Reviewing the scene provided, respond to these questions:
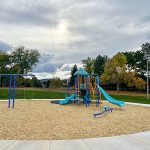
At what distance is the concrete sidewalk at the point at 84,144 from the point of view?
5894 mm

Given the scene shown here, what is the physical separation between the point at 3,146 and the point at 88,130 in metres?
3.15

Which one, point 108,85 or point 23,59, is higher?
point 23,59

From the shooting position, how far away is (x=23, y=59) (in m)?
60.2

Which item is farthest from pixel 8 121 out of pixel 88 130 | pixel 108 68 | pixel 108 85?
pixel 108 85

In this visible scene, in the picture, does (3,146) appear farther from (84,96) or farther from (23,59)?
(23,59)

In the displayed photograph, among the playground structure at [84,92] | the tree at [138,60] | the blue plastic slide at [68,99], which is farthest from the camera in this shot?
the tree at [138,60]

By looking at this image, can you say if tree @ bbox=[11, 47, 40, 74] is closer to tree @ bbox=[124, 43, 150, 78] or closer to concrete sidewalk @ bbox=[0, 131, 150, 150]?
tree @ bbox=[124, 43, 150, 78]

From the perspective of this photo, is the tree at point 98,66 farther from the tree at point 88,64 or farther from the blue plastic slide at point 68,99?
the blue plastic slide at point 68,99

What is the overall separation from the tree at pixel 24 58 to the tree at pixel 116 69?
22923mm

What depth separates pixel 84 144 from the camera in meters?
6.27

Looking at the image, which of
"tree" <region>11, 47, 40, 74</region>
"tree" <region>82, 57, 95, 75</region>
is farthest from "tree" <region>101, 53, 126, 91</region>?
"tree" <region>11, 47, 40, 74</region>

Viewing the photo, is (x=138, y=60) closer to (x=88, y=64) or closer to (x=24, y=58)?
(x=88, y=64)

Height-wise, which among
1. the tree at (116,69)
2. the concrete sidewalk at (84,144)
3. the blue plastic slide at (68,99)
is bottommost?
the concrete sidewalk at (84,144)

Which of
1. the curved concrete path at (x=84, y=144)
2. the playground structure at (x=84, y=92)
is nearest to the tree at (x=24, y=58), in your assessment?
the playground structure at (x=84, y=92)
